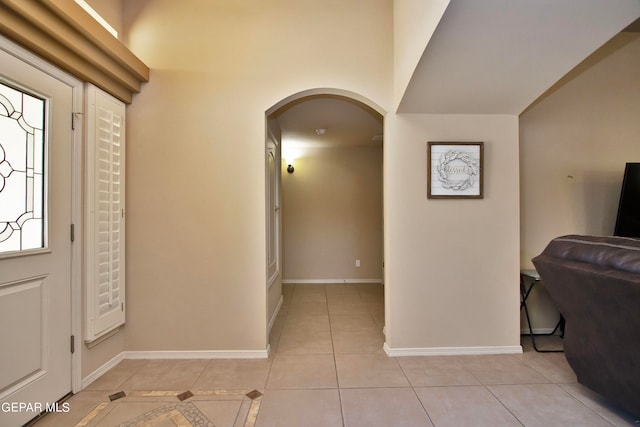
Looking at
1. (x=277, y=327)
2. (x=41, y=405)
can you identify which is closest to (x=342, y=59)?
(x=277, y=327)

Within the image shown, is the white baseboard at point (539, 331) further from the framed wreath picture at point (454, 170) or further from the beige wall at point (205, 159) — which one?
the beige wall at point (205, 159)

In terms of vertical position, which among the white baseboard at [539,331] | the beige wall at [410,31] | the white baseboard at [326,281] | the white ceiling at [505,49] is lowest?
the white baseboard at [326,281]

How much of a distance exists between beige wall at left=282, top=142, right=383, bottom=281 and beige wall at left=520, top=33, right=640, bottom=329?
102 inches

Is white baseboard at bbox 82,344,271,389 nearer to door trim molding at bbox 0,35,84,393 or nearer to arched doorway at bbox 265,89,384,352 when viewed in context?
door trim molding at bbox 0,35,84,393

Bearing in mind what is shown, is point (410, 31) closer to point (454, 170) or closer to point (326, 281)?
point (454, 170)

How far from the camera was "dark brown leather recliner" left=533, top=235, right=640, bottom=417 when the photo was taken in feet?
4.43

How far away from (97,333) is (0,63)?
5.57 ft

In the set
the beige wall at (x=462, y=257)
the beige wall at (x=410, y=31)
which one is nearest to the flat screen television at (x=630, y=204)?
the beige wall at (x=462, y=257)

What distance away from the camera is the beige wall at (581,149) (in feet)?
8.92

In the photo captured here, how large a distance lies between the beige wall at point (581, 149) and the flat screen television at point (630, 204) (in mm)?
252

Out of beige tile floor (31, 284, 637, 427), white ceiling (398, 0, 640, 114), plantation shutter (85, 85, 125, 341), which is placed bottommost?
beige tile floor (31, 284, 637, 427)

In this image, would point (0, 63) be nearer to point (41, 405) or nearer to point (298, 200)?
point (41, 405)

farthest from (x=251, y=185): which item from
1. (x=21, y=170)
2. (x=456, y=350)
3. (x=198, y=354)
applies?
(x=456, y=350)

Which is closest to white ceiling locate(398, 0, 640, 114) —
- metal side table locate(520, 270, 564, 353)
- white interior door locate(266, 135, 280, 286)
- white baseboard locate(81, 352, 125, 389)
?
metal side table locate(520, 270, 564, 353)
